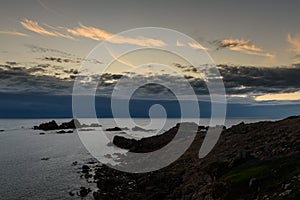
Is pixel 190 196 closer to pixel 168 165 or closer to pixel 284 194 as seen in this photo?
pixel 284 194

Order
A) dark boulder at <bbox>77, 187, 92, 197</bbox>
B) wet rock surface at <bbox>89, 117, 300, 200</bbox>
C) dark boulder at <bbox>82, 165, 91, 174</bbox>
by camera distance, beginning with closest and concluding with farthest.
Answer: wet rock surface at <bbox>89, 117, 300, 200</bbox>
dark boulder at <bbox>77, 187, 92, 197</bbox>
dark boulder at <bbox>82, 165, 91, 174</bbox>

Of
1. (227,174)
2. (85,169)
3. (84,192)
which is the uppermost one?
(227,174)

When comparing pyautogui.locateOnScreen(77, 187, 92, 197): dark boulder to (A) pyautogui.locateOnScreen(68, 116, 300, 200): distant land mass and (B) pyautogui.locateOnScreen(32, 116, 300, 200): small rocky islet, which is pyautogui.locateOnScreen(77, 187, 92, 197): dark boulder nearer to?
(B) pyautogui.locateOnScreen(32, 116, 300, 200): small rocky islet

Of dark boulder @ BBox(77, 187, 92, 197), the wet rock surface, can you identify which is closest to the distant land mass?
the wet rock surface

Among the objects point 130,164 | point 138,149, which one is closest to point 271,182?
point 130,164

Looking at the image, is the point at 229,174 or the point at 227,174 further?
the point at 227,174

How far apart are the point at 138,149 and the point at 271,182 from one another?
75283 mm

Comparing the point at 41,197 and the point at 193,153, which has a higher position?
the point at 193,153

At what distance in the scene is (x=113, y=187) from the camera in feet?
198

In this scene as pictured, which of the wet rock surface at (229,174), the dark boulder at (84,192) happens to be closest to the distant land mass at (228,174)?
the wet rock surface at (229,174)

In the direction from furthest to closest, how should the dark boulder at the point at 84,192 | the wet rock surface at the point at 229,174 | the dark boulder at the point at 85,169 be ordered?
the dark boulder at the point at 85,169 → the dark boulder at the point at 84,192 → the wet rock surface at the point at 229,174

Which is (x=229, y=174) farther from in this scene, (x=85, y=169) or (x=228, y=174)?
(x=85, y=169)

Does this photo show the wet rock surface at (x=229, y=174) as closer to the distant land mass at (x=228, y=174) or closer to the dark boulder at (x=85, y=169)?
→ the distant land mass at (x=228, y=174)

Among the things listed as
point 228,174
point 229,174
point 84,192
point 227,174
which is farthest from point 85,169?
point 229,174
